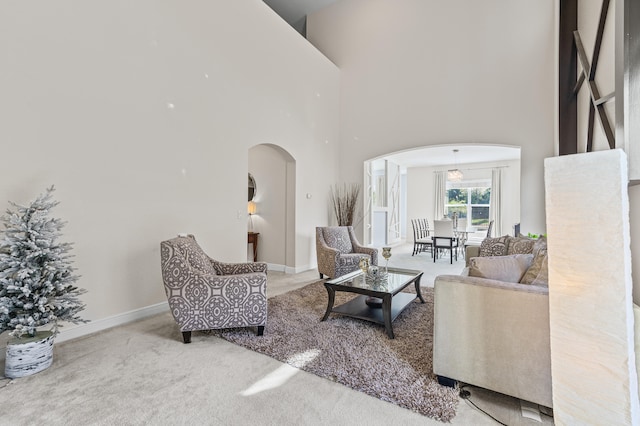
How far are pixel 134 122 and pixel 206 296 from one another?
6.59ft

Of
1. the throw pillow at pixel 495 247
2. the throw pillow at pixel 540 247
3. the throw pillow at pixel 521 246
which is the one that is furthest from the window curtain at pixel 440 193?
the throw pillow at pixel 540 247

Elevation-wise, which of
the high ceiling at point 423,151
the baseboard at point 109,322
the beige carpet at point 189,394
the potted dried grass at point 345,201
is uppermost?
the high ceiling at point 423,151

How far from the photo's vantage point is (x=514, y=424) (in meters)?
1.66

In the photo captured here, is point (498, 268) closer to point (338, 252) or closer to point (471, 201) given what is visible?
point (338, 252)

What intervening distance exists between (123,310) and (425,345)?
2.93 meters

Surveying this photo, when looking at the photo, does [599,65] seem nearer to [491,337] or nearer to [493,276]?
[493,276]

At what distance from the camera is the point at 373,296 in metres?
2.86

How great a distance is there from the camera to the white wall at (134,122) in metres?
2.55

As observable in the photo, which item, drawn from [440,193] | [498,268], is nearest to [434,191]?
[440,193]

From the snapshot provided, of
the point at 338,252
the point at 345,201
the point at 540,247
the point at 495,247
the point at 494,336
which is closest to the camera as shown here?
the point at 494,336

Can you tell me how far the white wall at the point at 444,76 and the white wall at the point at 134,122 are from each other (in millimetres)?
2178

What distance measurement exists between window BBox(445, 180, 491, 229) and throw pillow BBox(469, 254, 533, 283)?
7839 mm

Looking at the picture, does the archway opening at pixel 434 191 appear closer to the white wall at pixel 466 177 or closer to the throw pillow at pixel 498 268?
the white wall at pixel 466 177

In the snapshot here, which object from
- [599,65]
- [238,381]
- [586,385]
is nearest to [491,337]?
[586,385]
